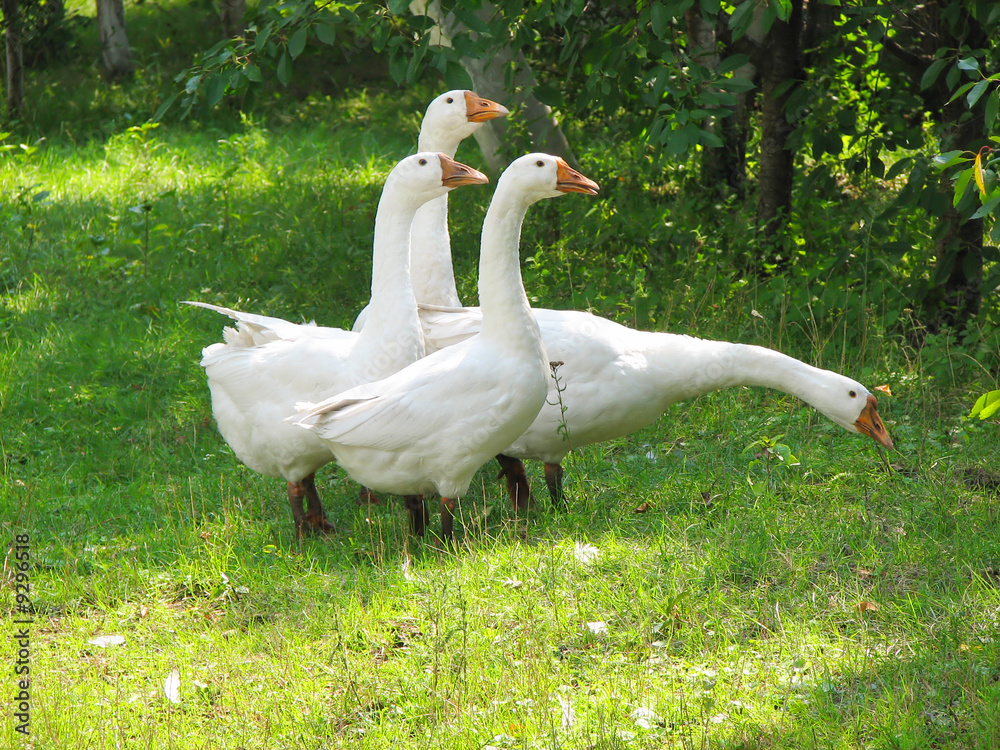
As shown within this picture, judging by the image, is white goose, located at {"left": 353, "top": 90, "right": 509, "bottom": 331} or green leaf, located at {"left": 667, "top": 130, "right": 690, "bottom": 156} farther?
white goose, located at {"left": 353, "top": 90, "right": 509, "bottom": 331}

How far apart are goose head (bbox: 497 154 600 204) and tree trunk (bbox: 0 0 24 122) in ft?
34.0

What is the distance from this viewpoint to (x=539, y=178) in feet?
14.4

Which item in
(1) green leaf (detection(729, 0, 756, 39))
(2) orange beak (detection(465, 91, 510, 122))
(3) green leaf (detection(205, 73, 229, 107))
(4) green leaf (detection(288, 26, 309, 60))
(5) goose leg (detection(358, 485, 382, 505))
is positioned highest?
(1) green leaf (detection(729, 0, 756, 39))

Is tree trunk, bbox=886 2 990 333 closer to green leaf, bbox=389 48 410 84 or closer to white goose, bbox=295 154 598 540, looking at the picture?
white goose, bbox=295 154 598 540

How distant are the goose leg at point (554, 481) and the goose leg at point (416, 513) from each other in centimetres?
64

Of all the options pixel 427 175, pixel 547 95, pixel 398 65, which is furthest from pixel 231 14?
pixel 427 175

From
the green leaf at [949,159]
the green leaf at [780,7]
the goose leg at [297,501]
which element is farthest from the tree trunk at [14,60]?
the green leaf at [949,159]

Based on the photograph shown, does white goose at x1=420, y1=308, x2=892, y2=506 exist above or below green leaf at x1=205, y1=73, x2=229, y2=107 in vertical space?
below

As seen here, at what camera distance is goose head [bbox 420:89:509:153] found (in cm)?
598

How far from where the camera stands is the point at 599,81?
5957 millimetres

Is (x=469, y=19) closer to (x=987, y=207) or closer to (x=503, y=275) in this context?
(x=503, y=275)

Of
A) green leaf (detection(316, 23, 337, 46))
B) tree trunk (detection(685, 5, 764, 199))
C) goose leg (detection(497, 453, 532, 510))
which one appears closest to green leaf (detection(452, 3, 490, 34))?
green leaf (detection(316, 23, 337, 46))

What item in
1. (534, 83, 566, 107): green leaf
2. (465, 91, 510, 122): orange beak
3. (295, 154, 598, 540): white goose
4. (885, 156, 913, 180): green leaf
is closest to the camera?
(295, 154, 598, 540): white goose

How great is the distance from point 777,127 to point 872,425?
3408mm
